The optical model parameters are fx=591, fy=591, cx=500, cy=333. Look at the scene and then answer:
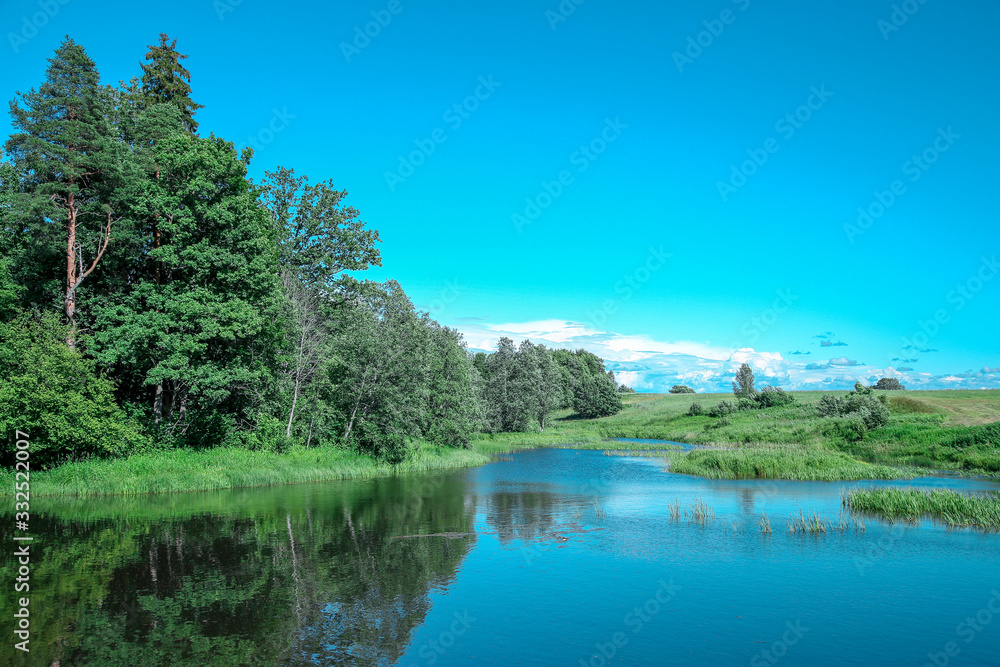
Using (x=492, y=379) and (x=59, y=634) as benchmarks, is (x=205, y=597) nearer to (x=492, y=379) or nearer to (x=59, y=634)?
(x=59, y=634)

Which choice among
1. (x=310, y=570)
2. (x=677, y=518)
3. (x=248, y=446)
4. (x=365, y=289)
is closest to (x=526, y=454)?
(x=365, y=289)

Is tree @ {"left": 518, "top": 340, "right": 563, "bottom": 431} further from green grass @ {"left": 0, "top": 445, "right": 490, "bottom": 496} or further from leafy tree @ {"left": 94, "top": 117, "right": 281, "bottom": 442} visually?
leafy tree @ {"left": 94, "top": 117, "right": 281, "bottom": 442}

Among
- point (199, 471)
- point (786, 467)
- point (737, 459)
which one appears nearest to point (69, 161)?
point (199, 471)

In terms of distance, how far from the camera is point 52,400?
2730cm

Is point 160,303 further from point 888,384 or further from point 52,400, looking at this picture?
point 888,384

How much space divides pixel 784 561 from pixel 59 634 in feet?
63.3

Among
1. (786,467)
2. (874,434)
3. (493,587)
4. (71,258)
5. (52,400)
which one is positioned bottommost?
(493,587)

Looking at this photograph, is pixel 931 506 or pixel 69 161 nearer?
pixel 931 506

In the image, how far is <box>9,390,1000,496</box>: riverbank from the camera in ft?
98.6

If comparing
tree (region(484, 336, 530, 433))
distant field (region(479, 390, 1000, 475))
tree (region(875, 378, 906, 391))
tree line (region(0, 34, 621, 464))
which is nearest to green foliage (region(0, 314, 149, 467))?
tree line (region(0, 34, 621, 464))

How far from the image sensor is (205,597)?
48.5 ft

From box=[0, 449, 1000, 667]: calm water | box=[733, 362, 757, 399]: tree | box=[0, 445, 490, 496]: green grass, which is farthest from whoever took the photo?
box=[733, 362, 757, 399]: tree

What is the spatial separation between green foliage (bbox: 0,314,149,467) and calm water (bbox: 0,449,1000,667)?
12.0 ft

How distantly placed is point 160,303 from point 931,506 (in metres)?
39.7
